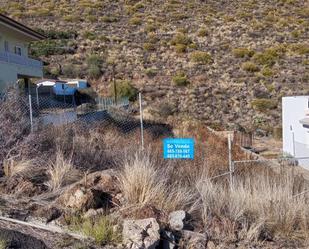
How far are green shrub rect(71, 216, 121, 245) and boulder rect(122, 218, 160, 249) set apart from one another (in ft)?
0.49

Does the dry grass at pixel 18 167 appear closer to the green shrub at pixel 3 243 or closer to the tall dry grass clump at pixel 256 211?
the tall dry grass clump at pixel 256 211

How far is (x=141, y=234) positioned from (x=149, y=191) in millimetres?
1353

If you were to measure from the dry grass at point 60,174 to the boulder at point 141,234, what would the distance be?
2.41 metres

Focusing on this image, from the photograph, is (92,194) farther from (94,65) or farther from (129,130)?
(94,65)

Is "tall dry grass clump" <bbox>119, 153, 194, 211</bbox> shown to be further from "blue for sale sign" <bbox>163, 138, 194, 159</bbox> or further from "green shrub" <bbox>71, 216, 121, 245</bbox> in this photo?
"blue for sale sign" <bbox>163, 138, 194, 159</bbox>

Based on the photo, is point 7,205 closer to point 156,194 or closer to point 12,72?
point 156,194

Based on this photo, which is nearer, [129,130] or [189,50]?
[129,130]

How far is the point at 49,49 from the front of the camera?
54.9m

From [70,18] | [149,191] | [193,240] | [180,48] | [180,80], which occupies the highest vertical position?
[70,18]

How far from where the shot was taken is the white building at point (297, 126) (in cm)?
2339

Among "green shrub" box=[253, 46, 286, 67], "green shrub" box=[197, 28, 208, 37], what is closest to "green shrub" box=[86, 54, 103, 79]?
"green shrub" box=[197, 28, 208, 37]

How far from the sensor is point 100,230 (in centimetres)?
688

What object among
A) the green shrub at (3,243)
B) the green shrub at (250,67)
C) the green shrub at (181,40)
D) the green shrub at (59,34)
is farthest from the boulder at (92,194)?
the green shrub at (59,34)

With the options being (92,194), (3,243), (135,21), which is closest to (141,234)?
(92,194)
